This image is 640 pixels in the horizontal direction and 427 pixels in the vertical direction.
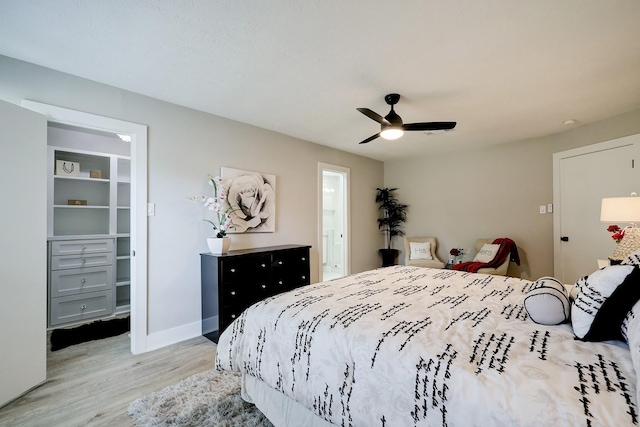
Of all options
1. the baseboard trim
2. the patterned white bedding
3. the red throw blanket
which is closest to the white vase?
the baseboard trim

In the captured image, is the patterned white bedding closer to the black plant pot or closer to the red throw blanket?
the red throw blanket

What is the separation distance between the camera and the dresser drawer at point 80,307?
10.8 feet

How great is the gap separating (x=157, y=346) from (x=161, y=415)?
1.17 m

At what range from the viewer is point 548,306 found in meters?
1.33

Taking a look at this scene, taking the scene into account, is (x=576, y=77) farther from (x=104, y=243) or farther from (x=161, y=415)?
(x=104, y=243)

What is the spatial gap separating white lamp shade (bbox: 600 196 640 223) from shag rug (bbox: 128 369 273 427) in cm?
327

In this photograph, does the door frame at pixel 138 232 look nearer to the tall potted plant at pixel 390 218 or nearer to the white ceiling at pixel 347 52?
the white ceiling at pixel 347 52

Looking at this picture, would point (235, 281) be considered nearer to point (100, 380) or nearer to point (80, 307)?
point (100, 380)

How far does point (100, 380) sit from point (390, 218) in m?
4.71

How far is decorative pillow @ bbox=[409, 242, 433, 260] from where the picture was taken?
4.81 m

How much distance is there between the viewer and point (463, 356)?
1053mm

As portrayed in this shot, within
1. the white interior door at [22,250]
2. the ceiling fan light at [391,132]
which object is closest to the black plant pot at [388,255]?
the ceiling fan light at [391,132]

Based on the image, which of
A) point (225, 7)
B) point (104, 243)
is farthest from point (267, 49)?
point (104, 243)

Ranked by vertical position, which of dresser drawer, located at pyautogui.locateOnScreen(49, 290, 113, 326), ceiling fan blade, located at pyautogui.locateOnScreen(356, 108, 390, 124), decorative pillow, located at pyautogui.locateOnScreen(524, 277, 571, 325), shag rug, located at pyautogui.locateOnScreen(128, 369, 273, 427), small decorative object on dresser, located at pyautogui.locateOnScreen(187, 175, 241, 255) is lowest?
shag rug, located at pyautogui.locateOnScreen(128, 369, 273, 427)
